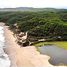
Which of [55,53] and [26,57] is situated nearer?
[26,57]

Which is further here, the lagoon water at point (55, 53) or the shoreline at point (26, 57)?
the lagoon water at point (55, 53)

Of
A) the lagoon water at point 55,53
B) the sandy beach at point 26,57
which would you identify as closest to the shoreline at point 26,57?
the sandy beach at point 26,57

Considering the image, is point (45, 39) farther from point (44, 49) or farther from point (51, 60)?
point (51, 60)

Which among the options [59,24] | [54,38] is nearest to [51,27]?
[59,24]

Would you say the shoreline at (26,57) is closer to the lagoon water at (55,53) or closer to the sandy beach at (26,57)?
the sandy beach at (26,57)

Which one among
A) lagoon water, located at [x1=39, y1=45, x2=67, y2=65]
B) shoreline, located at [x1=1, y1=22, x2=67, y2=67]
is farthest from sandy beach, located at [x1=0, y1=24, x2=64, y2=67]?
lagoon water, located at [x1=39, y1=45, x2=67, y2=65]

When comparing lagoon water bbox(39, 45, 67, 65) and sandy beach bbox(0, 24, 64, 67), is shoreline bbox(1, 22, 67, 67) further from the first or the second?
lagoon water bbox(39, 45, 67, 65)

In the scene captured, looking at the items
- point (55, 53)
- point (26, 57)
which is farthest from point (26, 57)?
point (55, 53)

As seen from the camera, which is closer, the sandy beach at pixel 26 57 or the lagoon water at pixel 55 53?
the sandy beach at pixel 26 57

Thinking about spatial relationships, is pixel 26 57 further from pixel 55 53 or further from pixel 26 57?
pixel 55 53
